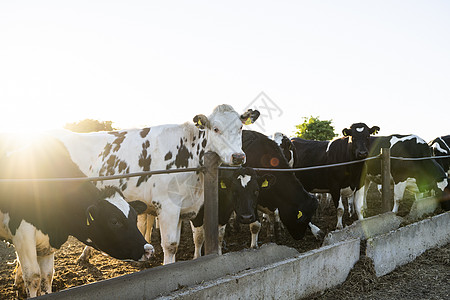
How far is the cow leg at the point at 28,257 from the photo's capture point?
3.64 metres

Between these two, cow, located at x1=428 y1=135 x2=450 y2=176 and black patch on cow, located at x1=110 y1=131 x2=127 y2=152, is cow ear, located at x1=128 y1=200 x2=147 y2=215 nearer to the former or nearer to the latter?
black patch on cow, located at x1=110 y1=131 x2=127 y2=152

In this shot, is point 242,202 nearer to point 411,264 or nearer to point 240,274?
point 240,274

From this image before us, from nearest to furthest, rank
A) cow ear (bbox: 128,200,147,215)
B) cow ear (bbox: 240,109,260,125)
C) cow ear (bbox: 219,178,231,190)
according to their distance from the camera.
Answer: cow ear (bbox: 128,200,147,215)
cow ear (bbox: 219,178,231,190)
cow ear (bbox: 240,109,260,125)

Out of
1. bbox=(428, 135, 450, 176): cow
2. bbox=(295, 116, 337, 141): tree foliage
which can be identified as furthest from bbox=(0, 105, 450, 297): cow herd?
bbox=(295, 116, 337, 141): tree foliage

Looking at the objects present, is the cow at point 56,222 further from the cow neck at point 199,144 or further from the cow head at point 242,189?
the cow neck at point 199,144

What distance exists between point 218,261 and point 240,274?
362 mm

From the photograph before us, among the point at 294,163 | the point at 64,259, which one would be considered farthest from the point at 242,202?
the point at 294,163

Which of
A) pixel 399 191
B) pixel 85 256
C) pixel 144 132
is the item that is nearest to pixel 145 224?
pixel 85 256

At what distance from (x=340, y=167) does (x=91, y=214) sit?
20.1 feet

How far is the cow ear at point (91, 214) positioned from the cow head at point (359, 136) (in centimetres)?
558

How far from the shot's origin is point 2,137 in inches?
180

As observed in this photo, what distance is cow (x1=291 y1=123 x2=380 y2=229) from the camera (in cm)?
827

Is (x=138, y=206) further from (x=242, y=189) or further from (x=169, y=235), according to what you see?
(x=242, y=189)

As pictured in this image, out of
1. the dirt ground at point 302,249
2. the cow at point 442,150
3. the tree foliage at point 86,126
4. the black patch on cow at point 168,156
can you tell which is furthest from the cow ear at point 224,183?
the tree foliage at point 86,126
